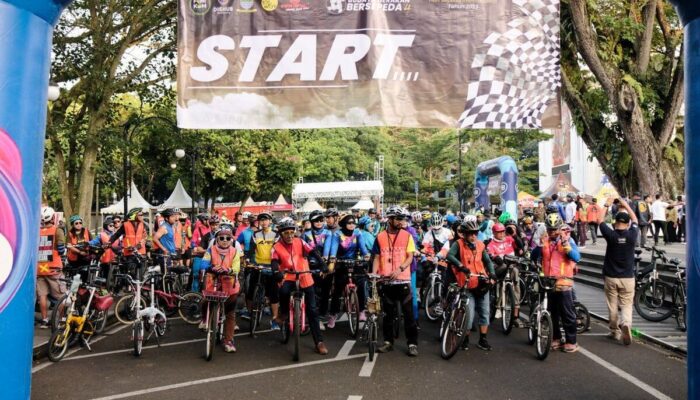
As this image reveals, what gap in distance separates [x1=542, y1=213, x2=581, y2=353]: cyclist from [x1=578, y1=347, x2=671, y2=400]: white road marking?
10.2 inches

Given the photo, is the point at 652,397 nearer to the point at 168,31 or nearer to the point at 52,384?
the point at 52,384

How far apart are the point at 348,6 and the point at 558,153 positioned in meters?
57.4

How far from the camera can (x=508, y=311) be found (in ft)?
32.7

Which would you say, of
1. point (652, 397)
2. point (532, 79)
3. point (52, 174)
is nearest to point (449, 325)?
Answer: point (652, 397)

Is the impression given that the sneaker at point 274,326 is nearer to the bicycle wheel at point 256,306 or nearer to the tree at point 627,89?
the bicycle wheel at point 256,306

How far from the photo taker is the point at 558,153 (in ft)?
193

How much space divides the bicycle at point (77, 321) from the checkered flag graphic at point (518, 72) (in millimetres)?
5957

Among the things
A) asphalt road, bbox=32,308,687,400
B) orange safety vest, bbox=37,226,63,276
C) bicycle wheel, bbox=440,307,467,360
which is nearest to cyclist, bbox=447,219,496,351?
bicycle wheel, bbox=440,307,467,360

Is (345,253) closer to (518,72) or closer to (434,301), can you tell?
(434,301)

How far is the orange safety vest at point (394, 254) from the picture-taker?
8055 mm

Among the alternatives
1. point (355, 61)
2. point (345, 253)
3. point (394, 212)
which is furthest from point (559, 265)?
point (355, 61)

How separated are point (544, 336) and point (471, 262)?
4.51ft

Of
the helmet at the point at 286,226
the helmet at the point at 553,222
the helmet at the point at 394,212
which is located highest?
the helmet at the point at 394,212

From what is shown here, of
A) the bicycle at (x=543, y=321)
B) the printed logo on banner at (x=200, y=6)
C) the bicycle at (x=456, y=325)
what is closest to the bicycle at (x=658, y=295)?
the bicycle at (x=543, y=321)
